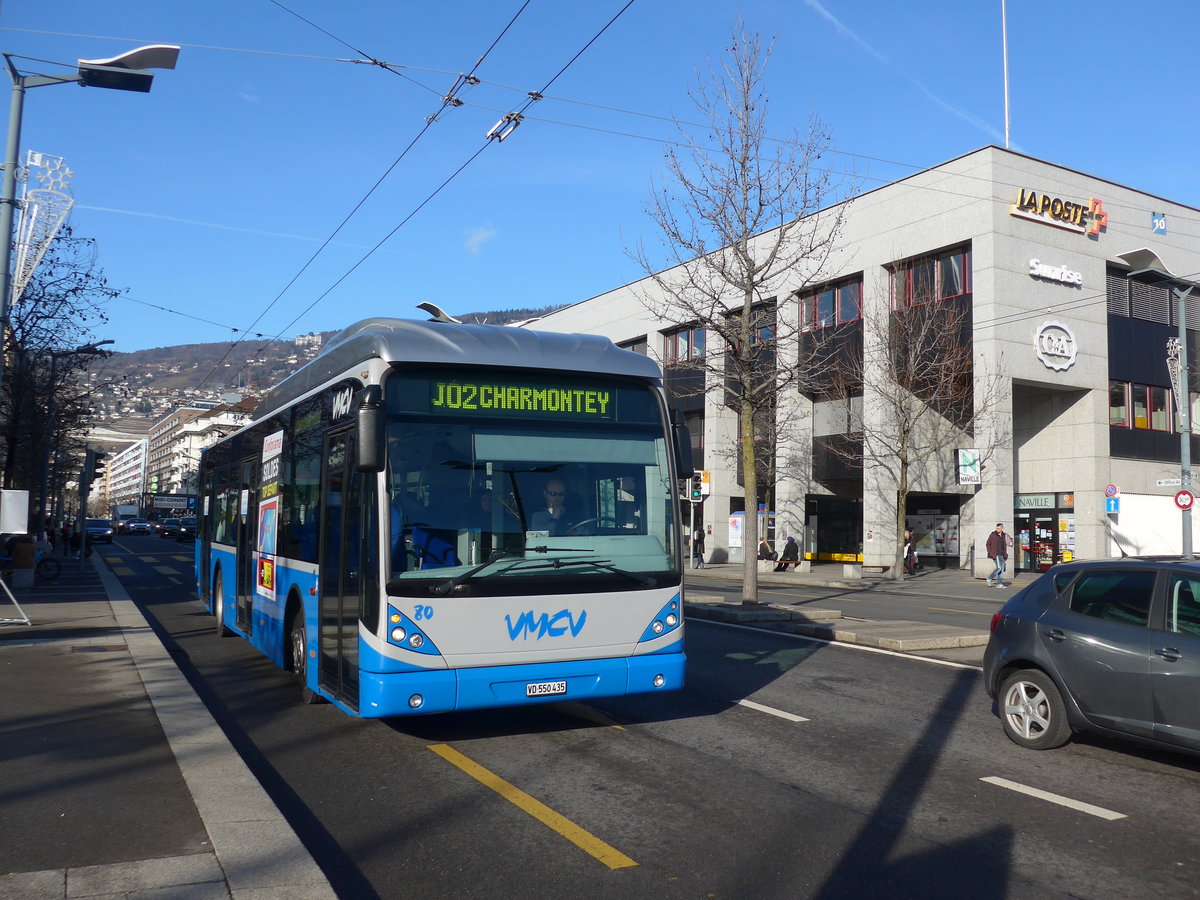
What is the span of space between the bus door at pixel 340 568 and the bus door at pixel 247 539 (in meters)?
3.53

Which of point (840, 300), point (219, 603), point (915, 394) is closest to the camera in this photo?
point (219, 603)

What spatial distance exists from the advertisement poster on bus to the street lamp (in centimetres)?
572

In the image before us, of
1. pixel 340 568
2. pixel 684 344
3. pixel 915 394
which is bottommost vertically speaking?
pixel 340 568

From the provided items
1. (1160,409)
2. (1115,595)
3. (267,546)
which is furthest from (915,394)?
(1115,595)

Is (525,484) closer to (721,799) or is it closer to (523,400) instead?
(523,400)

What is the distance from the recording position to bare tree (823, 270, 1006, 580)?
32.2 m


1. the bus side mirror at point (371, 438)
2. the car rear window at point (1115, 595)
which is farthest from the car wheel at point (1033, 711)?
the bus side mirror at point (371, 438)

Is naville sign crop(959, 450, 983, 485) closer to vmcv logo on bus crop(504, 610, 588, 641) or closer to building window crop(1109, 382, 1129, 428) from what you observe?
building window crop(1109, 382, 1129, 428)

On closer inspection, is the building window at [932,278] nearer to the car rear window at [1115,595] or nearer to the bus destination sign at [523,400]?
the car rear window at [1115,595]

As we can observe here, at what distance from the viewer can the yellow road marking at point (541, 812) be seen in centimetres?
500

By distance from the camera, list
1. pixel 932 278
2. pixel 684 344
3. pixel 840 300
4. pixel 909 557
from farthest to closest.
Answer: pixel 684 344 < pixel 840 300 < pixel 909 557 < pixel 932 278

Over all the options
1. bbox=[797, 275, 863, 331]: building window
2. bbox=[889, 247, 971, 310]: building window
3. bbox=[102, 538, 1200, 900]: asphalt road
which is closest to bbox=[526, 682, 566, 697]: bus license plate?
bbox=[102, 538, 1200, 900]: asphalt road

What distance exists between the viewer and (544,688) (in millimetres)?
6965

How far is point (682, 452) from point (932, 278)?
29.7m
